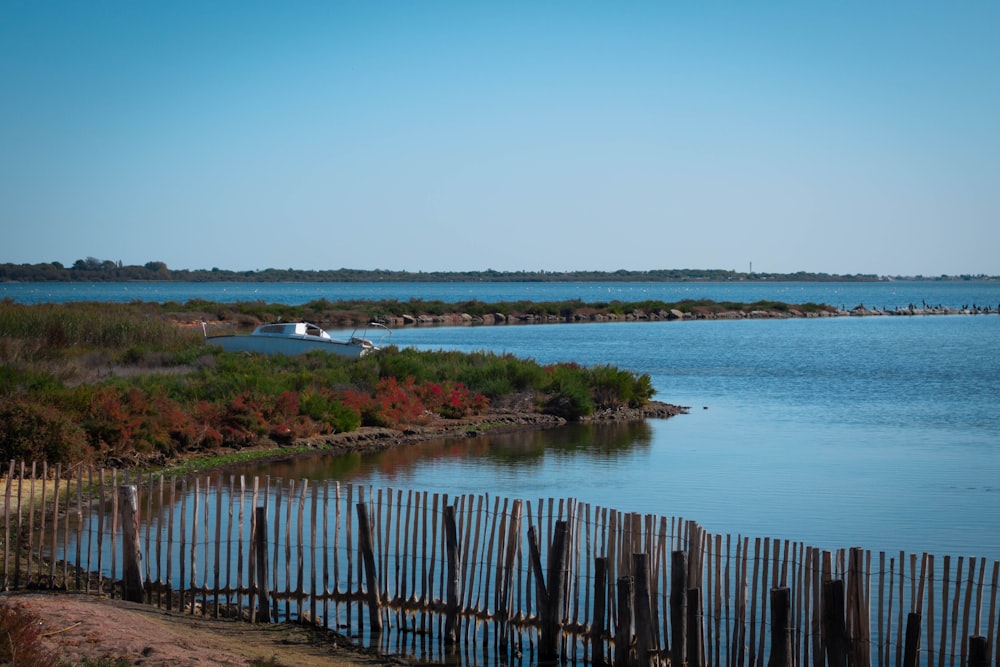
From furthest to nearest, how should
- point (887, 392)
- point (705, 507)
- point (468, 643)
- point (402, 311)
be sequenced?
point (402, 311) < point (887, 392) < point (705, 507) < point (468, 643)

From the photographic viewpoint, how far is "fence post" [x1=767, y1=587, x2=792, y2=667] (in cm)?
956

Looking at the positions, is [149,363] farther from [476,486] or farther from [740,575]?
[740,575]

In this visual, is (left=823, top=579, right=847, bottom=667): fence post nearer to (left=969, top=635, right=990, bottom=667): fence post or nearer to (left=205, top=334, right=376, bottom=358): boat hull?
(left=969, top=635, right=990, bottom=667): fence post

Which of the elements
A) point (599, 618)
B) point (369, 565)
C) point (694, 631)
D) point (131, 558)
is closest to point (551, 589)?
point (599, 618)

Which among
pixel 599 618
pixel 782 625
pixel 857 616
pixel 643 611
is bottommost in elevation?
pixel 599 618

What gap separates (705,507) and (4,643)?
45.5 ft

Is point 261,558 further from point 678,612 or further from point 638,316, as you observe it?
point 638,316

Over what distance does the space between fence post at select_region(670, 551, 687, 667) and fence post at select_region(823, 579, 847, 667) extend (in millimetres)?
1315

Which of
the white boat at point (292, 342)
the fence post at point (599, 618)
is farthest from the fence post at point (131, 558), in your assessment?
the white boat at point (292, 342)

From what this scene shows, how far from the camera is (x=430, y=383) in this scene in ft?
109

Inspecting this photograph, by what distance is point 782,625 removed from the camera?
961 centimetres

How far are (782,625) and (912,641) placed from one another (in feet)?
3.67

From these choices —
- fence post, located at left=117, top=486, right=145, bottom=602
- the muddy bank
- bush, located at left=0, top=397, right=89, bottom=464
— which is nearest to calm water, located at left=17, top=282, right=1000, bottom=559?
the muddy bank

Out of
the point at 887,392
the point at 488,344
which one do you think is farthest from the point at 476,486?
the point at 488,344
